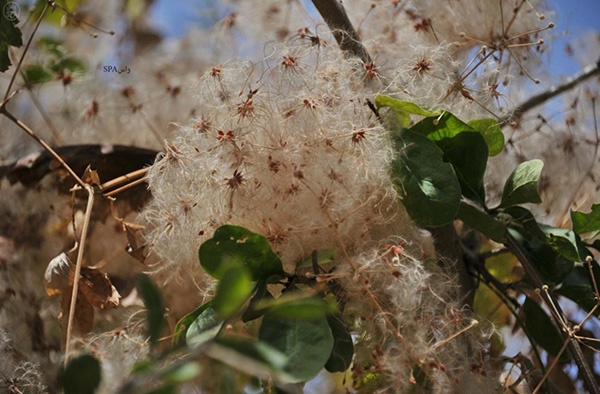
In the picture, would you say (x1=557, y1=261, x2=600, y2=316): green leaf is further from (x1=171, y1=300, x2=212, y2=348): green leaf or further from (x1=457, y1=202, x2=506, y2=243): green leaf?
(x1=171, y1=300, x2=212, y2=348): green leaf

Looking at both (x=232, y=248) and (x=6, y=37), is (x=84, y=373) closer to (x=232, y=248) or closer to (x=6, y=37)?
(x=232, y=248)

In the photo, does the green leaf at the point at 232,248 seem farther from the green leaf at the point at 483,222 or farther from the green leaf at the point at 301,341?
the green leaf at the point at 483,222

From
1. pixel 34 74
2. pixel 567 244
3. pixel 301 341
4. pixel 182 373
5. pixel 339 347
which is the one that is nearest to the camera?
pixel 182 373

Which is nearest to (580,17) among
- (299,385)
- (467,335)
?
(467,335)

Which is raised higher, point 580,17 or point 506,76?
point 506,76

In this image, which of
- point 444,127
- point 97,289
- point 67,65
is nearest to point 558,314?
point 444,127

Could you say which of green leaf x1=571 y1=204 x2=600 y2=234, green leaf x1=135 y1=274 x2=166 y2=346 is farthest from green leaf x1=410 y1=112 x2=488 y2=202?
green leaf x1=135 y1=274 x2=166 y2=346

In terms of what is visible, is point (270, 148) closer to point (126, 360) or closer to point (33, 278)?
point (126, 360)
